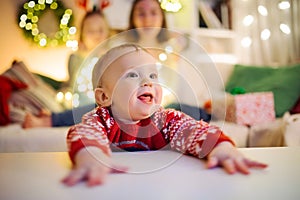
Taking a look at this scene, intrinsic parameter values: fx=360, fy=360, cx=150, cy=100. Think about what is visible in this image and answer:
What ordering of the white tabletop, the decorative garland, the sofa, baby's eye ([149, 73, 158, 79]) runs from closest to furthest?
the white tabletop
baby's eye ([149, 73, 158, 79])
the sofa
the decorative garland

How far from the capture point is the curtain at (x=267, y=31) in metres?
1.95

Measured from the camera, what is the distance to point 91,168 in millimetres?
556

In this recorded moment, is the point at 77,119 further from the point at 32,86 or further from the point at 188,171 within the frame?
the point at 32,86

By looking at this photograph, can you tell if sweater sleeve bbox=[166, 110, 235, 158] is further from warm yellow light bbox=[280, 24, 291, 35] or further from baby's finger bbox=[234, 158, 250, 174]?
warm yellow light bbox=[280, 24, 291, 35]

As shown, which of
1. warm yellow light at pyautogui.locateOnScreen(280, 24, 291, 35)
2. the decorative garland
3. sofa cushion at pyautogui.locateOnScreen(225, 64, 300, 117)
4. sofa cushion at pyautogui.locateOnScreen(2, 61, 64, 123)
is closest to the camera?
sofa cushion at pyautogui.locateOnScreen(2, 61, 64, 123)

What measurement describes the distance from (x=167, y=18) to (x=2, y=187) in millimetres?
1495

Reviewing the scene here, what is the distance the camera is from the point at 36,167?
63 centimetres

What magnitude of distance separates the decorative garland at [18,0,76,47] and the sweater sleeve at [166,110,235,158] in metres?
1.23

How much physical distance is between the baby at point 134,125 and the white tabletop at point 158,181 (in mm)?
29

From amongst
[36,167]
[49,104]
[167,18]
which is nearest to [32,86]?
[49,104]

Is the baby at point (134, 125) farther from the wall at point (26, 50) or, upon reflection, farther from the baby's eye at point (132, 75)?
the wall at point (26, 50)

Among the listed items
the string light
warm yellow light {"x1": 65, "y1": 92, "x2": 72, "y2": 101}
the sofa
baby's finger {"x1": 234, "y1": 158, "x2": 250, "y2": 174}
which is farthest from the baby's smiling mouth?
the string light

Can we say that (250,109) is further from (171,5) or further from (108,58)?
(108,58)

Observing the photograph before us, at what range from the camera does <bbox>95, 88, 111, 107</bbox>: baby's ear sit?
0.78 metres
